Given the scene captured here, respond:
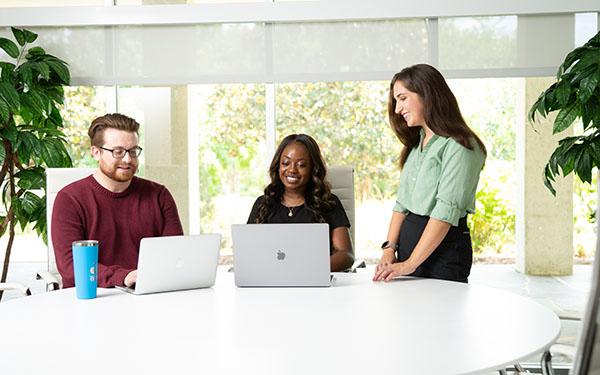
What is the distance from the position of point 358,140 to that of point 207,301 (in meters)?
2.57

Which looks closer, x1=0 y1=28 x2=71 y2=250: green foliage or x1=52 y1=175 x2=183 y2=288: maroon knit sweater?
x1=52 y1=175 x2=183 y2=288: maroon knit sweater

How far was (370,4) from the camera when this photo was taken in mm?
5051

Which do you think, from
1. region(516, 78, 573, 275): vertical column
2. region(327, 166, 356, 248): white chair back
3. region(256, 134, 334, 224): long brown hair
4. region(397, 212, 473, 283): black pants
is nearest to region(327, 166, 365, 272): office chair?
region(327, 166, 356, 248): white chair back

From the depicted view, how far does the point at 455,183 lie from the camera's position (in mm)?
3107

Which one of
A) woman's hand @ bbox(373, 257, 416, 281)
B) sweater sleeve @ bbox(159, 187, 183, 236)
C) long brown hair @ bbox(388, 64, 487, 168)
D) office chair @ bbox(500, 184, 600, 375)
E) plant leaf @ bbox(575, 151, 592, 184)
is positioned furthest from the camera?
plant leaf @ bbox(575, 151, 592, 184)

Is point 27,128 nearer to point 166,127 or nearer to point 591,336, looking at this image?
point 166,127

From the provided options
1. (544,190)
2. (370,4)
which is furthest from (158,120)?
(544,190)

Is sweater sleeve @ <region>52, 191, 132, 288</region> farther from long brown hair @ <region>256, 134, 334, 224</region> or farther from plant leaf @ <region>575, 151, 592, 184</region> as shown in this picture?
plant leaf @ <region>575, 151, 592, 184</region>

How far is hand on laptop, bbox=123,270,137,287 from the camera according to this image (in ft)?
9.60

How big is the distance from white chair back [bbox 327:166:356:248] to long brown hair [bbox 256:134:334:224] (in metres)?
0.16

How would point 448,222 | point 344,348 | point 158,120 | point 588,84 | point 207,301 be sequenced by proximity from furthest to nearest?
point 158,120 → point 588,84 → point 448,222 → point 207,301 → point 344,348

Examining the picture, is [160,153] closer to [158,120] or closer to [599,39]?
[158,120]

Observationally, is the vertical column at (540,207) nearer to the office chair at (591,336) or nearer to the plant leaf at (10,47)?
the plant leaf at (10,47)

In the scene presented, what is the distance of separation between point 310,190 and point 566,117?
1.61 m
